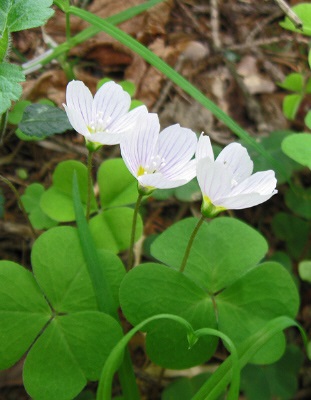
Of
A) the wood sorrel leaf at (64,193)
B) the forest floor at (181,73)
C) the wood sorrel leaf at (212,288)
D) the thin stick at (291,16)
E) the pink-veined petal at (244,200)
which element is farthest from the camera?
the forest floor at (181,73)

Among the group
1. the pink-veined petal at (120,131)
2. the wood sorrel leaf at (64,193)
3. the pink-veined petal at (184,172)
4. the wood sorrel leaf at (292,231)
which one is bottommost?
the wood sorrel leaf at (292,231)

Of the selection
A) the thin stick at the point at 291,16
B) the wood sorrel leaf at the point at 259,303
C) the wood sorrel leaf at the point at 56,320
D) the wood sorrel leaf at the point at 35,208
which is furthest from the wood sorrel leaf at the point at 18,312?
the thin stick at the point at 291,16

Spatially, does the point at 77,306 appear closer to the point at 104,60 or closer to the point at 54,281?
the point at 54,281

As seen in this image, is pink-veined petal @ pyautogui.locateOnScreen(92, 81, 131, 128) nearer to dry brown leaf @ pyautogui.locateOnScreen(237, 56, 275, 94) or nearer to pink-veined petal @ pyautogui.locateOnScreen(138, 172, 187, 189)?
pink-veined petal @ pyautogui.locateOnScreen(138, 172, 187, 189)

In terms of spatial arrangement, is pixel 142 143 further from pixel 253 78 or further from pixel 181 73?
pixel 253 78

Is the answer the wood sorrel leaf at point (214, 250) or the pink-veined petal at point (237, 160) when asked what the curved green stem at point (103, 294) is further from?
the pink-veined petal at point (237, 160)

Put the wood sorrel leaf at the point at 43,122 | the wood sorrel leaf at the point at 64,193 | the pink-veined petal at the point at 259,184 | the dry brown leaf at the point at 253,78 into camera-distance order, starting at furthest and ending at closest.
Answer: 1. the dry brown leaf at the point at 253,78
2. the wood sorrel leaf at the point at 64,193
3. the wood sorrel leaf at the point at 43,122
4. the pink-veined petal at the point at 259,184
